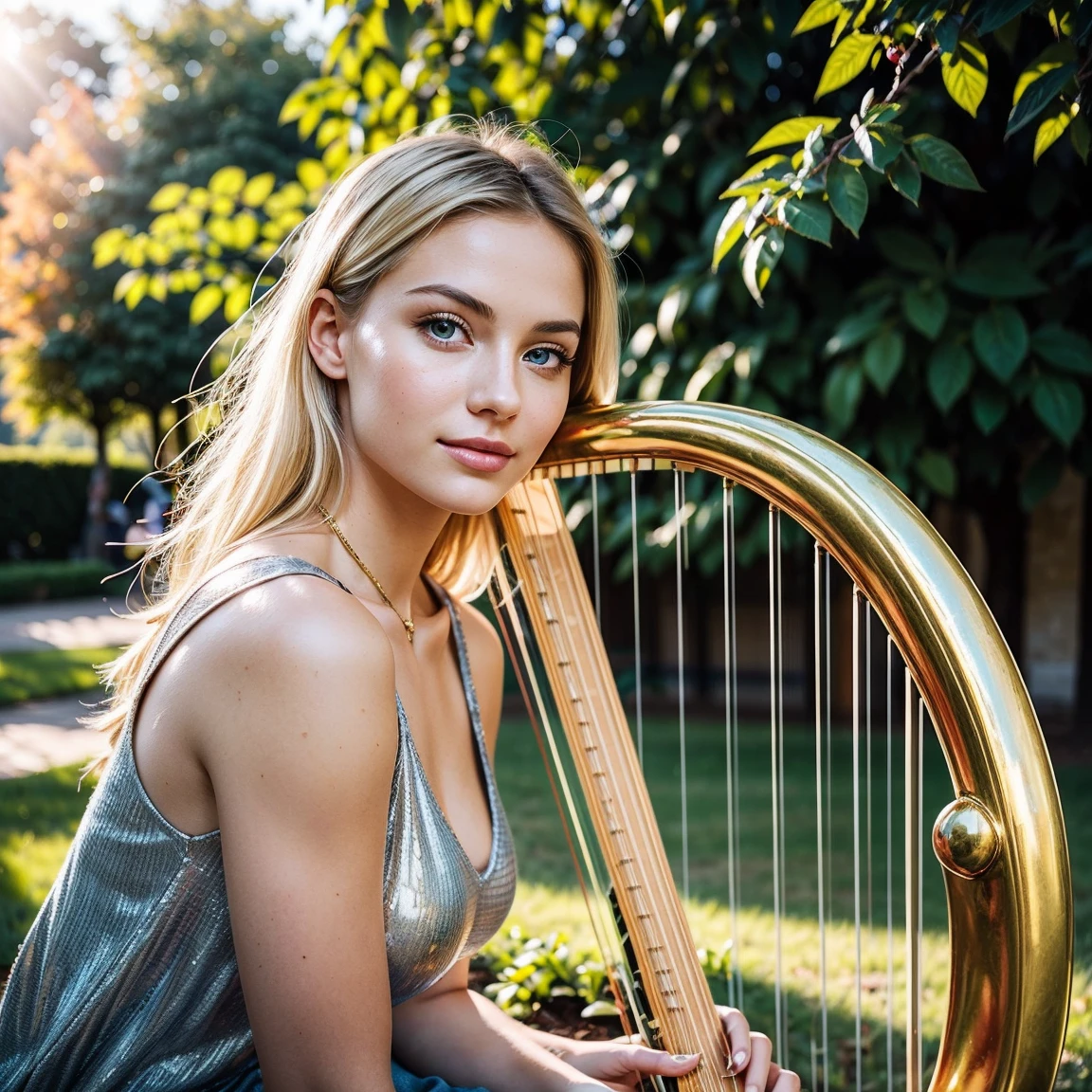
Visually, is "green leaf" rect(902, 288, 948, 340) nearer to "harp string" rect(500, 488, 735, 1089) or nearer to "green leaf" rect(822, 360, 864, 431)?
"green leaf" rect(822, 360, 864, 431)

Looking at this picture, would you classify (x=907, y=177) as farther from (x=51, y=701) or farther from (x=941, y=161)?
(x=51, y=701)

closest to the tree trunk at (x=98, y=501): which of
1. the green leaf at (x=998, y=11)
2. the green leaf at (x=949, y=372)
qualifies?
the green leaf at (x=949, y=372)

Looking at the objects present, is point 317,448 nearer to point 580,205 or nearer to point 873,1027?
point 580,205

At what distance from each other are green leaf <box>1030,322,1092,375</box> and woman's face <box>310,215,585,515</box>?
224 centimetres

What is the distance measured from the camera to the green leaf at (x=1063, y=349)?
311 centimetres

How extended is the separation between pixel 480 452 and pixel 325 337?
26 cm

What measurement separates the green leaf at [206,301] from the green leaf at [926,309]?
82.1 inches

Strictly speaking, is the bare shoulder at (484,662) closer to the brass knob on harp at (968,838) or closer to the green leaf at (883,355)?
the brass knob on harp at (968,838)

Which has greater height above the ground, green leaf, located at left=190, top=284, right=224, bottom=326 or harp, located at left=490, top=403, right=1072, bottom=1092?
green leaf, located at left=190, top=284, right=224, bottom=326

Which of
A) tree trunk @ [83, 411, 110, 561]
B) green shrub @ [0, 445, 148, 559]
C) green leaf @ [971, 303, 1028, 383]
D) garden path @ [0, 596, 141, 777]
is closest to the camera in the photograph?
green leaf @ [971, 303, 1028, 383]

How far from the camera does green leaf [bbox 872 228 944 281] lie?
10.8 feet

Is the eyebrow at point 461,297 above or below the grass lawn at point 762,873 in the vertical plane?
above

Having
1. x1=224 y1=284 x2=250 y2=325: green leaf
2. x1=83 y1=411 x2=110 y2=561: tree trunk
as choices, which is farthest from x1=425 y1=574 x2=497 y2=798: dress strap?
x1=83 y1=411 x2=110 y2=561: tree trunk

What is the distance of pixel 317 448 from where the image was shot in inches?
55.9
